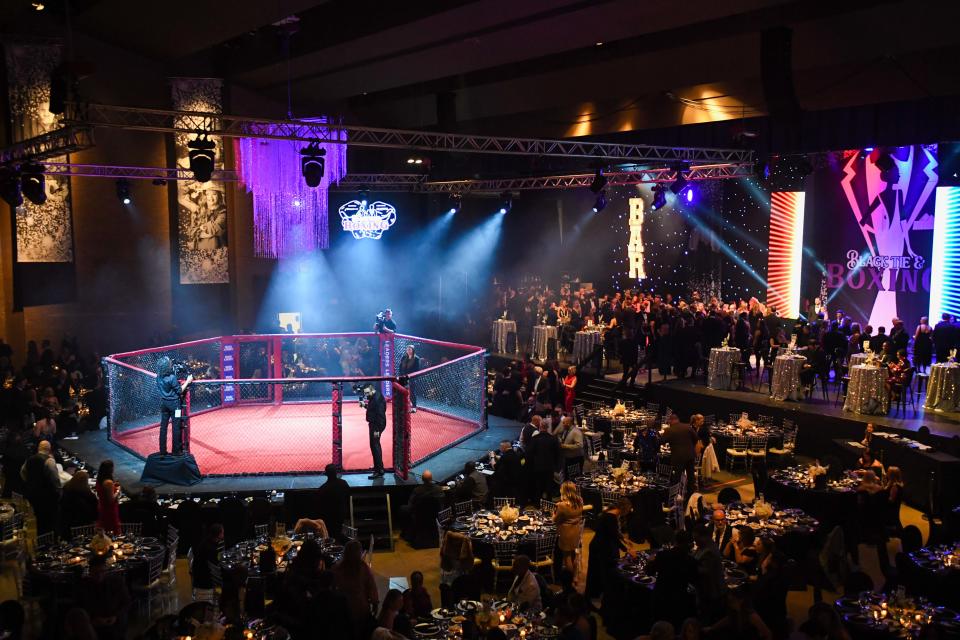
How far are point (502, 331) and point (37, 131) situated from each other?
11476mm

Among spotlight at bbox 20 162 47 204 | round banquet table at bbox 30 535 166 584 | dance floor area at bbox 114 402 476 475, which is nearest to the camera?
round banquet table at bbox 30 535 166 584

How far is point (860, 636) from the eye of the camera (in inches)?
261

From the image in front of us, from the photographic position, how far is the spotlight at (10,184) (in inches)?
536

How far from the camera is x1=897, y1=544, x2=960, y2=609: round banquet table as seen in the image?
7453 mm

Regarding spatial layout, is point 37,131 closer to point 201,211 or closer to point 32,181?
point 32,181

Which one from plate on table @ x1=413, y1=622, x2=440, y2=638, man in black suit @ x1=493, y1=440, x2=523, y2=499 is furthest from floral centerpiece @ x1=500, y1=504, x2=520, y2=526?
plate on table @ x1=413, y1=622, x2=440, y2=638

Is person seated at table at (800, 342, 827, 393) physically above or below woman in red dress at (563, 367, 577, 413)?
above

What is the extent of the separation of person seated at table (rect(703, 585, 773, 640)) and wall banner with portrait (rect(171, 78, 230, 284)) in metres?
16.1

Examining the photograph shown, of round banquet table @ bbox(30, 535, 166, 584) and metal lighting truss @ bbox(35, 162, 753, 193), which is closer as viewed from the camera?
round banquet table @ bbox(30, 535, 166, 584)

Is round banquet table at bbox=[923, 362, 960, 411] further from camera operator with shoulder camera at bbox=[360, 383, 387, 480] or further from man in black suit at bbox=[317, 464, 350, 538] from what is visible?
man in black suit at bbox=[317, 464, 350, 538]

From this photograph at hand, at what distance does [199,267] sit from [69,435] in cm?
693

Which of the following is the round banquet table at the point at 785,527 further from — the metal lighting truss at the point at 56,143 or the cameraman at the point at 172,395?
the metal lighting truss at the point at 56,143

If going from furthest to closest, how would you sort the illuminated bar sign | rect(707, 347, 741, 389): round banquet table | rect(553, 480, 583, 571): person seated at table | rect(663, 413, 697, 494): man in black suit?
the illuminated bar sign
rect(707, 347, 741, 389): round banquet table
rect(663, 413, 697, 494): man in black suit
rect(553, 480, 583, 571): person seated at table

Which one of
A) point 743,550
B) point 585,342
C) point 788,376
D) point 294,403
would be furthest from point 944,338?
point 294,403
